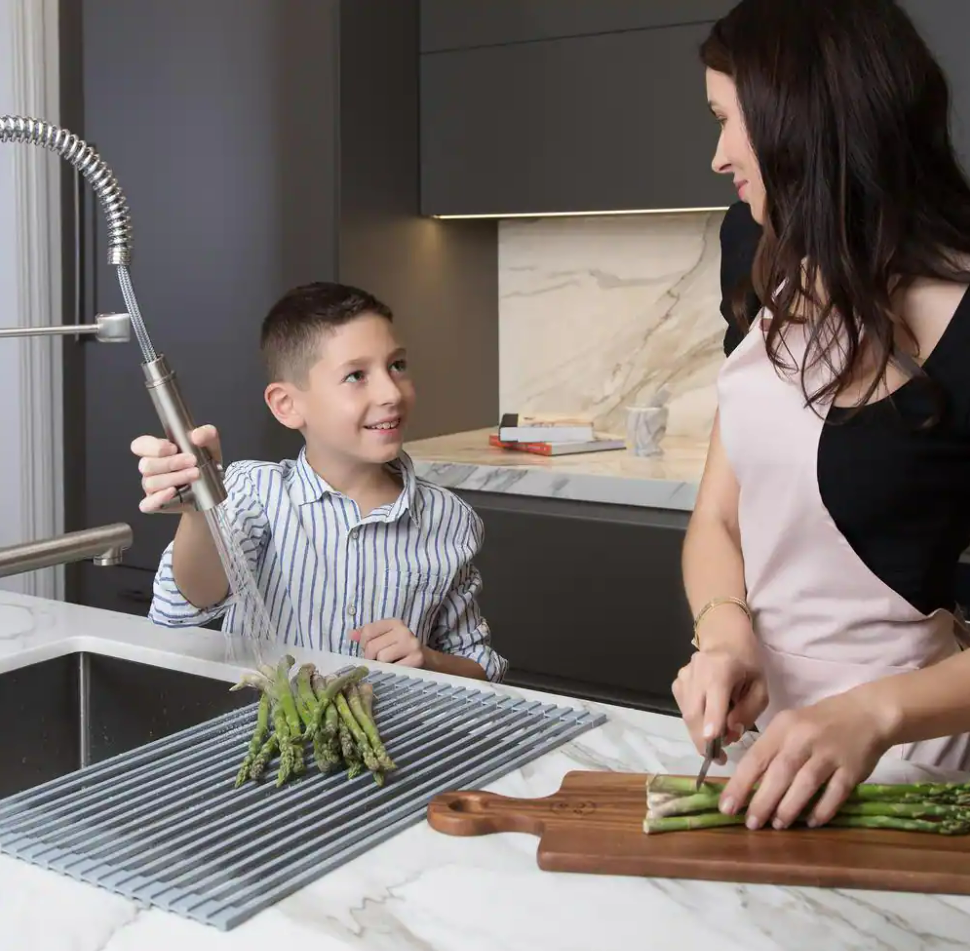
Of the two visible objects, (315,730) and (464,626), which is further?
(464,626)

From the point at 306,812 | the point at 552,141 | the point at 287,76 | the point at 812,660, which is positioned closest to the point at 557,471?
the point at 552,141

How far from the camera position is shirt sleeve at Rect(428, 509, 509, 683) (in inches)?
72.7

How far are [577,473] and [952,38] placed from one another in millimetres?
1100

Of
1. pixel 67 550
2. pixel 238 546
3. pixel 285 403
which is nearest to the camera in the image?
pixel 67 550

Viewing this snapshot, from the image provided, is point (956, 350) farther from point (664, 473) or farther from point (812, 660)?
point (664, 473)

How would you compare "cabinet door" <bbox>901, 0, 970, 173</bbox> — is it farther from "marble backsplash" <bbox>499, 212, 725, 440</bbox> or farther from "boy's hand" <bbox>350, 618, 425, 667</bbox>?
"boy's hand" <bbox>350, 618, 425, 667</bbox>

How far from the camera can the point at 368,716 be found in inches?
46.2

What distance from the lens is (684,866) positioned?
0.92 m

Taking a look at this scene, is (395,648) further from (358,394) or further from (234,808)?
(234,808)

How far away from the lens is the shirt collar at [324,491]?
1.86 metres

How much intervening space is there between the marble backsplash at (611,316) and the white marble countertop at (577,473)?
246 mm

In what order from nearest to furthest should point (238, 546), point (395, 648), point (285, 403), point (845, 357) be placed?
point (845, 357) < point (395, 648) < point (238, 546) < point (285, 403)

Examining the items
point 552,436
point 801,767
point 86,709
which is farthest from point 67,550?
point 552,436

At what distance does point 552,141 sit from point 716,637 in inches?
76.6
